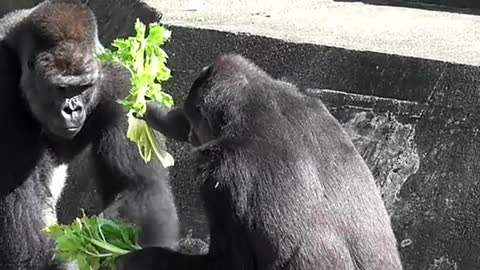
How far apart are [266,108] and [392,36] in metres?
1.90

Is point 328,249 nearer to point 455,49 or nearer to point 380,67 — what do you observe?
point 380,67

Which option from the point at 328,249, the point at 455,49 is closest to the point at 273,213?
the point at 328,249

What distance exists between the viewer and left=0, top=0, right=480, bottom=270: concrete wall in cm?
532

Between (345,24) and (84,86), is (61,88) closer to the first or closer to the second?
(84,86)

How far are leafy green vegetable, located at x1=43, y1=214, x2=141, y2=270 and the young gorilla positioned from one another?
0.15 meters

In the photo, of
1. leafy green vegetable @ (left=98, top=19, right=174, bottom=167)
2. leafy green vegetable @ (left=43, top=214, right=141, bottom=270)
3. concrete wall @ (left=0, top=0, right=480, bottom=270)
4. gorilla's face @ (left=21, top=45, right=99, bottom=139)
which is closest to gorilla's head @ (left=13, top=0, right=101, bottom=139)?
gorilla's face @ (left=21, top=45, right=99, bottom=139)

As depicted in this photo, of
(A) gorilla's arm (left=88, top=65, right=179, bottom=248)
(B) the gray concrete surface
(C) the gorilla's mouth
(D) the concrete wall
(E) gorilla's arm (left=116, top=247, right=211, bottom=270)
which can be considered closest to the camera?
(E) gorilla's arm (left=116, top=247, right=211, bottom=270)

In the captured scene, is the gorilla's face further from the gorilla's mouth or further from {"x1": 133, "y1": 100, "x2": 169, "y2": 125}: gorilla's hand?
{"x1": 133, "y1": 100, "x2": 169, "y2": 125}: gorilla's hand

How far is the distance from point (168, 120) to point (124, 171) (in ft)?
1.80

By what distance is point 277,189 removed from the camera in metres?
4.08

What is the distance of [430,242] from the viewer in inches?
213

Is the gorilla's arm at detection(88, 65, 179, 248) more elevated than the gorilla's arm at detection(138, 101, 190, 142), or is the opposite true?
the gorilla's arm at detection(138, 101, 190, 142)

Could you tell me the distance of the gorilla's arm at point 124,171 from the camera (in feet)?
16.5

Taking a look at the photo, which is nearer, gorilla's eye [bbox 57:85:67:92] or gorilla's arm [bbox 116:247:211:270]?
gorilla's arm [bbox 116:247:211:270]
